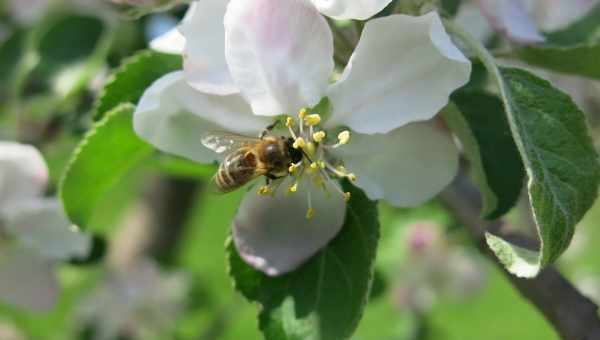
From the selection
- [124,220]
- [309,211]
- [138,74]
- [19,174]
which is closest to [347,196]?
[309,211]

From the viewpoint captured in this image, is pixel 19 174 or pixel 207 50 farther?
pixel 19 174

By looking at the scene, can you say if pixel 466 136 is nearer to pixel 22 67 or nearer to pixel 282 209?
pixel 282 209

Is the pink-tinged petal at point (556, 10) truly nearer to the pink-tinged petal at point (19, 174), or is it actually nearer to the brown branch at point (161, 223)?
the pink-tinged petal at point (19, 174)

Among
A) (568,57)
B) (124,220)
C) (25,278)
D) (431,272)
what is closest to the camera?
(568,57)

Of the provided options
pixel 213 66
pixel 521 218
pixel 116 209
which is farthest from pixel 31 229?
pixel 116 209

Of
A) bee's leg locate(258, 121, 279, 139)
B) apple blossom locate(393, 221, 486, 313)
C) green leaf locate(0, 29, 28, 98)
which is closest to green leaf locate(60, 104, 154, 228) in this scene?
bee's leg locate(258, 121, 279, 139)

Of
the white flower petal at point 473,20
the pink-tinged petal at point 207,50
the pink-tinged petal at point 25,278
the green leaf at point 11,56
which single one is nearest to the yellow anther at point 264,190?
the pink-tinged petal at point 207,50

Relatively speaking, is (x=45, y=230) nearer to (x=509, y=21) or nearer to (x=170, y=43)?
(x=170, y=43)
